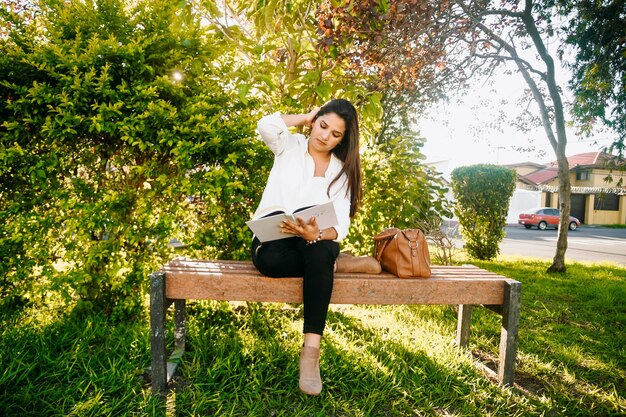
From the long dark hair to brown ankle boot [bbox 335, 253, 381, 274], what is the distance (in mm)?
335

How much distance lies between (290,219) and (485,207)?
265 inches

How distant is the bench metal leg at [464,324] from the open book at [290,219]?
136cm

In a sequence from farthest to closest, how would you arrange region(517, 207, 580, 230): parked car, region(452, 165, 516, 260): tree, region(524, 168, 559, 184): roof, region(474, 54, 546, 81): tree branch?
region(524, 168, 559, 184): roof < region(517, 207, 580, 230): parked car < region(452, 165, 516, 260): tree < region(474, 54, 546, 81): tree branch

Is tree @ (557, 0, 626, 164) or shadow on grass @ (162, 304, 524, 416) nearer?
shadow on grass @ (162, 304, 524, 416)

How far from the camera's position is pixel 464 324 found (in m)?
2.83

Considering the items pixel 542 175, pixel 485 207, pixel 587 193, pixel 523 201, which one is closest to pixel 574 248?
pixel 485 207

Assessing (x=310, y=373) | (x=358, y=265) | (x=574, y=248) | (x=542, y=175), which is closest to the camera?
(x=310, y=373)

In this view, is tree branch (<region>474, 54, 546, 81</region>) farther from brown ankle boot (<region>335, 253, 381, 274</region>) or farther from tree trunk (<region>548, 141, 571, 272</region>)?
brown ankle boot (<region>335, 253, 381, 274</region>)

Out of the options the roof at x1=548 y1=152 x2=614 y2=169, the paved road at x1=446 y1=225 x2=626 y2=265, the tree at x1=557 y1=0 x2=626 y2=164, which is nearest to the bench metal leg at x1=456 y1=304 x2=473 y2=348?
Result: the tree at x1=557 y1=0 x2=626 y2=164

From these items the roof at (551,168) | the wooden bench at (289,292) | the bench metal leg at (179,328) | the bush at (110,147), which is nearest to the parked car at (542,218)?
the roof at (551,168)

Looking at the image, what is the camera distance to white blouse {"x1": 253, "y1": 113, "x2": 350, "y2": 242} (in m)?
2.37

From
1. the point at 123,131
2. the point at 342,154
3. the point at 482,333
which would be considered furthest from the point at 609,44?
the point at 123,131

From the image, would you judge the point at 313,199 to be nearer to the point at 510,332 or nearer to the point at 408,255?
the point at 408,255

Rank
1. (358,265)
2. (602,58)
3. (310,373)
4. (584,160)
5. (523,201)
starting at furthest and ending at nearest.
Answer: (584,160) → (523,201) → (602,58) → (358,265) → (310,373)
